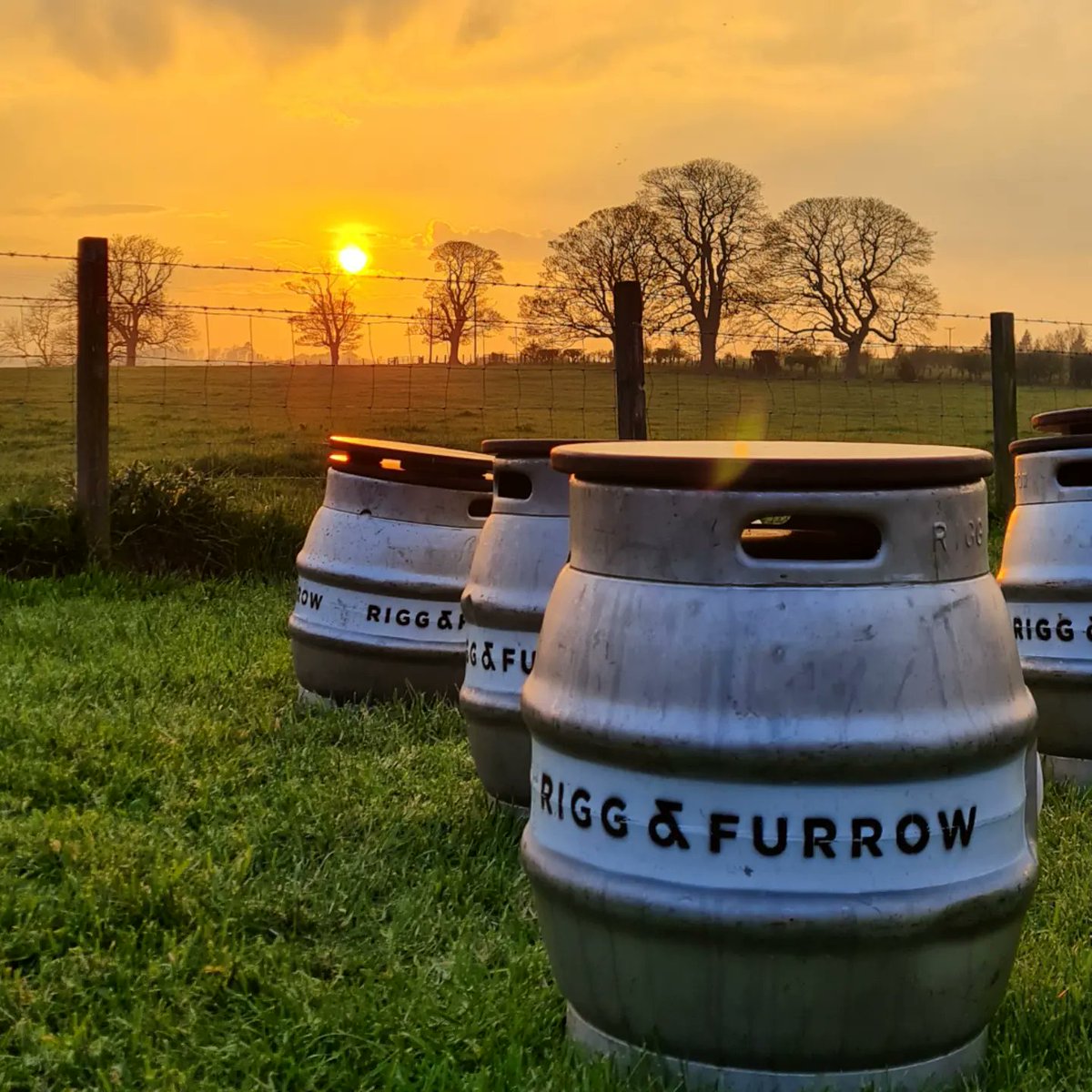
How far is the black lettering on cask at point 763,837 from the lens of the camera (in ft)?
6.56

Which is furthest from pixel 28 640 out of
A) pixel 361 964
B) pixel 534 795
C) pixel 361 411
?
pixel 361 411

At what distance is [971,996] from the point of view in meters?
2.17

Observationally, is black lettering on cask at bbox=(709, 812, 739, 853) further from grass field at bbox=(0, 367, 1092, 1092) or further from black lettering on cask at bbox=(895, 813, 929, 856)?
grass field at bbox=(0, 367, 1092, 1092)

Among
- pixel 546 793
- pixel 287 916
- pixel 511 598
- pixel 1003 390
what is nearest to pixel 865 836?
pixel 546 793

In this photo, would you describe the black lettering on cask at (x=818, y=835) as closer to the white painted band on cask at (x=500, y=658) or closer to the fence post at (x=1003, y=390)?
the white painted band on cask at (x=500, y=658)

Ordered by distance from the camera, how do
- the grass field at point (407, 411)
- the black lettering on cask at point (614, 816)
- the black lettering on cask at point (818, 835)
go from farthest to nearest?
the grass field at point (407, 411)
the black lettering on cask at point (614, 816)
the black lettering on cask at point (818, 835)

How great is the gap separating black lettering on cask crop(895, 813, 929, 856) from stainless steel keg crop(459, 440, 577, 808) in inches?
60.4

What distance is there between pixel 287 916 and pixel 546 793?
3.36ft

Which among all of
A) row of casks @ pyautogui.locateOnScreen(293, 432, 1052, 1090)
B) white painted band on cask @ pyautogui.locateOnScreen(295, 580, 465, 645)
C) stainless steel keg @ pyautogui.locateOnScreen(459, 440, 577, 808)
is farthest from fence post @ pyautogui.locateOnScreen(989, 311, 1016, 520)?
row of casks @ pyautogui.locateOnScreen(293, 432, 1052, 1090)

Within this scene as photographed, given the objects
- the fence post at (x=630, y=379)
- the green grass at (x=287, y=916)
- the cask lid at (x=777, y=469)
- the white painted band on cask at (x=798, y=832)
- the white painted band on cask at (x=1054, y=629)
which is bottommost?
the green grass at (x=287, y=916)

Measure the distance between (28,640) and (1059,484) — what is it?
4.47m

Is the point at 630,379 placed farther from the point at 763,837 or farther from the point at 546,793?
the point at 763,837

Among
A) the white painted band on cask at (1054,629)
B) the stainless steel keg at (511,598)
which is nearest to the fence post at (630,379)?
the white painted band on cask at (1054,629)

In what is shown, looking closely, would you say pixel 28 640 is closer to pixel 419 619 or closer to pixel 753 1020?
pixel 419 619
